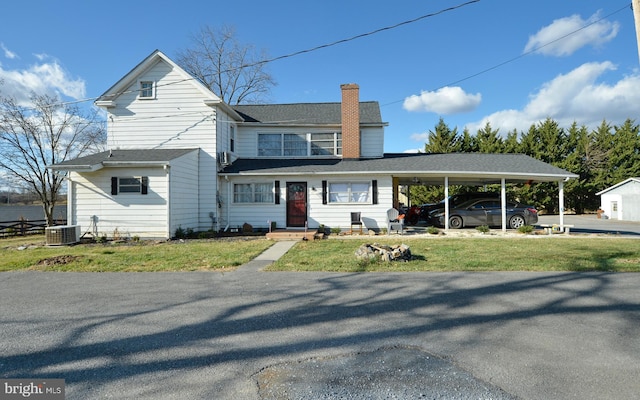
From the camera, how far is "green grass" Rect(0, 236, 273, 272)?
859cm

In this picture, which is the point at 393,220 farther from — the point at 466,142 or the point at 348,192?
the point at 466,142

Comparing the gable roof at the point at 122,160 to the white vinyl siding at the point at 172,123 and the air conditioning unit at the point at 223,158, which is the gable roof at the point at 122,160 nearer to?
the white vinyl siding at the point at 172,123

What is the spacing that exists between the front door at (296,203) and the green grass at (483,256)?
3.51 metres

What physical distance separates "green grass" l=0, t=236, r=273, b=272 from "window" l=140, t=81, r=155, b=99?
680 centimetres

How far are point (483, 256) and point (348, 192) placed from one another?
7.67 metres

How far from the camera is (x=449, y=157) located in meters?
18.1

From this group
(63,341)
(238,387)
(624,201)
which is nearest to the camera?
(238,387)

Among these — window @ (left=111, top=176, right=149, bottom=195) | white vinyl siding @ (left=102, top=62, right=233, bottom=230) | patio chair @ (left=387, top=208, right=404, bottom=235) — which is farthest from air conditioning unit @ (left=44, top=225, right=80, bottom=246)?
patio chair @ (left=387, top=208, right=404, bottom=235)

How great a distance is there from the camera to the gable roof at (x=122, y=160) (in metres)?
13.2

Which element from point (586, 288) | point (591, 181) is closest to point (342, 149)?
point (586, 288)

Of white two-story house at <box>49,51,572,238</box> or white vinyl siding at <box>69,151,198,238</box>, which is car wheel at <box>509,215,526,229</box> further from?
white vinyl siding at <box>69,151,198,238</box>

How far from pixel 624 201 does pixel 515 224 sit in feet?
52.2

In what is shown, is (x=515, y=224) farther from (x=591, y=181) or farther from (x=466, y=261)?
(x=591, y=181)

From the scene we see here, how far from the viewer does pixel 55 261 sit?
934cm
